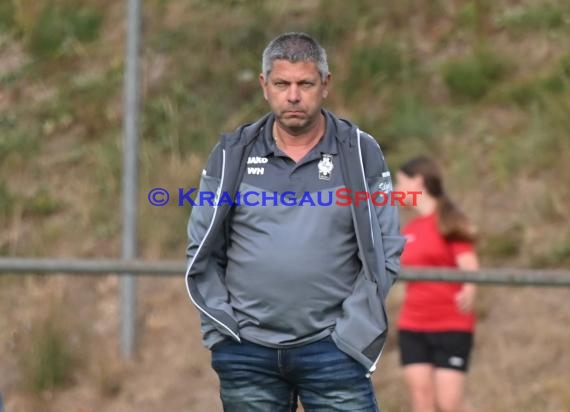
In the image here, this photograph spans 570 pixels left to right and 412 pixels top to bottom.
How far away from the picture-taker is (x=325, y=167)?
4.35 meters

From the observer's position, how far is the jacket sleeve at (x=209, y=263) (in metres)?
4.39

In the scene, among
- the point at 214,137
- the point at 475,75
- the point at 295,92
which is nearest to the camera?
the point at 295,92

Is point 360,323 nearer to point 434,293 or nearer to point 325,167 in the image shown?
point 325,167

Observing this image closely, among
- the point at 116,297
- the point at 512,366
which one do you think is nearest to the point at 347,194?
the point at 512,366

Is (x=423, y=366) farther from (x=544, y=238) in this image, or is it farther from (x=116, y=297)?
(x=116, y=297)

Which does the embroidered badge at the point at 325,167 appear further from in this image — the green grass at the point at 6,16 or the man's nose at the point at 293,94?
the green grass at the point at 6,16

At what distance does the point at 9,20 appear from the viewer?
11.0m

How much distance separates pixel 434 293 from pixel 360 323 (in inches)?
105

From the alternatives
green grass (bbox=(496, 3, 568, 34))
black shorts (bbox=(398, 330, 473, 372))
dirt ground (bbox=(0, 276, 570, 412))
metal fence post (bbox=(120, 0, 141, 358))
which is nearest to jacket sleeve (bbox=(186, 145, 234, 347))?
black shorts (bbox=(398, 330, 473, 372))

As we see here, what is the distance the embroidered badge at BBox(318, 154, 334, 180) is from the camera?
4328 millimetres

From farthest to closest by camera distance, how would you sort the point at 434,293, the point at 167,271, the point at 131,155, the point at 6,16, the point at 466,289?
the point at 6,16
the point at 131,155
the point at 434,293
the point at 466,289
the point at 167,271

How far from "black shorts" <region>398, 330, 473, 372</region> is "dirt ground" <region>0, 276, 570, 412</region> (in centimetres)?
69

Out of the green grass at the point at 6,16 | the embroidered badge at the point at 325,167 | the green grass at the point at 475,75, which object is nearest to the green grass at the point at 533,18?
the green grass at the point at 475,75

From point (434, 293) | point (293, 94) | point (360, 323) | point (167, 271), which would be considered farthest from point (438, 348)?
point (293, 94)
